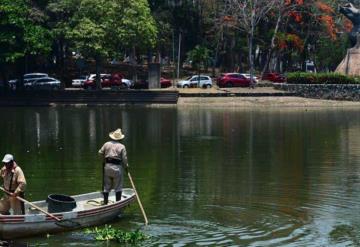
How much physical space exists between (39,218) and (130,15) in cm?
5433

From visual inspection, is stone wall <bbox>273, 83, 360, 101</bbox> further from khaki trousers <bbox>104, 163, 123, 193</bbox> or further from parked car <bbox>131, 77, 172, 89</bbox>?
khaki trousers <bbox>104, 163, 123, 193</bbox>

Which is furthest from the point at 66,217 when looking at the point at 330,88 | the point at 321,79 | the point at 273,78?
the point at 273,78

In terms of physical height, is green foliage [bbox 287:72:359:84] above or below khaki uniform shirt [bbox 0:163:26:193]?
above

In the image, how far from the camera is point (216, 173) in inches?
1114

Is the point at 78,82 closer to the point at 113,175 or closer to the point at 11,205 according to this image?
the point at 113,175

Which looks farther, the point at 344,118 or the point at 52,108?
the point at 52,108

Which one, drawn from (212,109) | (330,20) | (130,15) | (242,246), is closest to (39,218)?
(242,246)

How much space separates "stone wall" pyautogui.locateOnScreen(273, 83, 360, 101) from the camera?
2817 inches

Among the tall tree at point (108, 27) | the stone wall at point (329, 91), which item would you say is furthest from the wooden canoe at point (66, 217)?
the stone wall at point (329, 91)

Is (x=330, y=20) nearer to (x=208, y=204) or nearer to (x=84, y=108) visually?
(x=84, y=108)

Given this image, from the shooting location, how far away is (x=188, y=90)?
73500 mm

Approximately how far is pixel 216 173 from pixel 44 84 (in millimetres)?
50099

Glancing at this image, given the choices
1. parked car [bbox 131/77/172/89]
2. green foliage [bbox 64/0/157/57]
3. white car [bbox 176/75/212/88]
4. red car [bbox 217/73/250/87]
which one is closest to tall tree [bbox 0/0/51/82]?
green foliage [bbox 64/0/157/57]

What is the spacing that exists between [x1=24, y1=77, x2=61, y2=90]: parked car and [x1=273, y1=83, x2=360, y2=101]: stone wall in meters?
20.7
